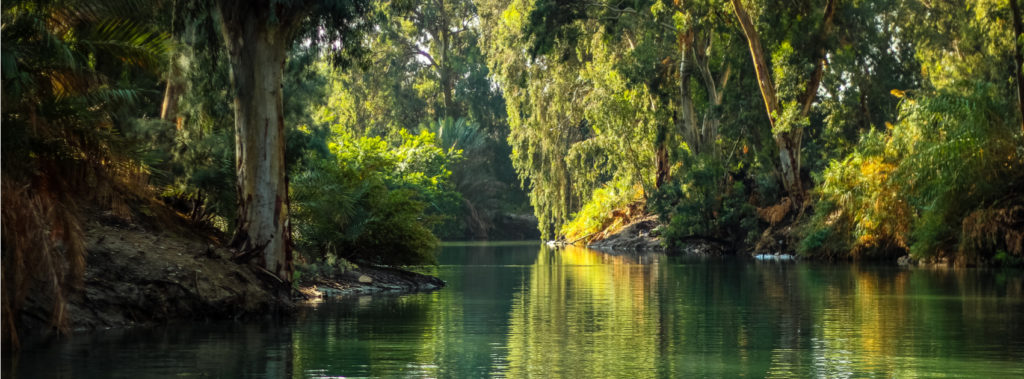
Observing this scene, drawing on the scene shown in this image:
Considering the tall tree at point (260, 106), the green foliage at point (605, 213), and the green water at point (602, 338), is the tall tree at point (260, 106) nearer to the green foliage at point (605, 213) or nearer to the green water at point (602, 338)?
the green water at point (602, 338)

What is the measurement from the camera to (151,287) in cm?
1656

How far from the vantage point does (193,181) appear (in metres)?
20.9

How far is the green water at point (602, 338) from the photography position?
11.5m

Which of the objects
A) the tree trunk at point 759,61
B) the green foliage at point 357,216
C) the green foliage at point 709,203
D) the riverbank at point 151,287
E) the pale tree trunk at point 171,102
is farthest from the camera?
the green foliage at point 709,203

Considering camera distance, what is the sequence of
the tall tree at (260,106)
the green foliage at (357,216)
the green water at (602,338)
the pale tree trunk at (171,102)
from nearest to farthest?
the green water at (602,338) < the tall tree at (260,106) < the pale tree trunk at (171,102) < the green foliage at (357,216)

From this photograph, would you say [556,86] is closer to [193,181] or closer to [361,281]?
[361,281]

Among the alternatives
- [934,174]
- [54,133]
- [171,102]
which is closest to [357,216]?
[171,102]

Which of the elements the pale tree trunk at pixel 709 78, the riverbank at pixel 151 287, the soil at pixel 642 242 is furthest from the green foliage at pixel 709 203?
the riverbank at pixel 151 287

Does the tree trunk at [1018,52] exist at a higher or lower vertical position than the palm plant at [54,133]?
higher

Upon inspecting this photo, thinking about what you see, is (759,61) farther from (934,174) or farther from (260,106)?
(260,106)

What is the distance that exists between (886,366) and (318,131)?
16208mm

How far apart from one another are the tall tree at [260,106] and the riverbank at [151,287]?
0.57 m

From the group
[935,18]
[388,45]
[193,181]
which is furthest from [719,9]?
[388,45]

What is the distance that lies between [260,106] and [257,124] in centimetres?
27
